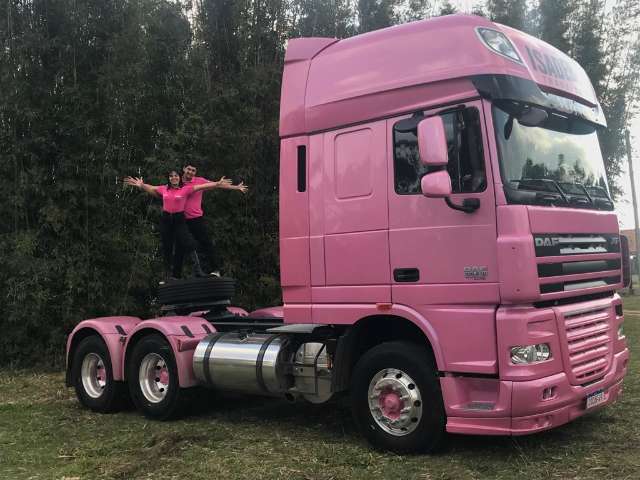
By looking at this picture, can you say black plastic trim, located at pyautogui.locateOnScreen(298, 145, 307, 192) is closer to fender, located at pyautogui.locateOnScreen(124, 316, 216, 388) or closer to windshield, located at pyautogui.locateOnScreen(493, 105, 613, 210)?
windshield, located at pyautogui.locateOnScreen(493, 105, 613, 210)

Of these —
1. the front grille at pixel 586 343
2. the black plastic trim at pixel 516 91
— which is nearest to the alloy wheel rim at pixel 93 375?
the front grille at pixel 586 343

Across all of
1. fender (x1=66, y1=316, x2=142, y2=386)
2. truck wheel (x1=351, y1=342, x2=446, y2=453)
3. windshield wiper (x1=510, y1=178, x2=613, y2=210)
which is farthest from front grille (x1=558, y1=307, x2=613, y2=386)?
fender (x1=66, y1=316, x2=142, y2=386)

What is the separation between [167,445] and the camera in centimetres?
541

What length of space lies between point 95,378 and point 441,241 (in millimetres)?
4524

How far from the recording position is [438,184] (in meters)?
4.42

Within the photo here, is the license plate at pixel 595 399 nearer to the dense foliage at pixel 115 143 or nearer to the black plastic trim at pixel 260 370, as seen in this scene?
the black plastic trim at pixel 260 370

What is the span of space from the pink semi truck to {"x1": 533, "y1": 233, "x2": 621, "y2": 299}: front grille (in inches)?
0.6

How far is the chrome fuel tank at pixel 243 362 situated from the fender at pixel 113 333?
46.6 inches

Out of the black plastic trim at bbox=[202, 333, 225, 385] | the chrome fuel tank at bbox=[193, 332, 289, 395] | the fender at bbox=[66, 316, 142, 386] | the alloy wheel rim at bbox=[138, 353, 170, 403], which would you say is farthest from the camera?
the fender at bbox=[66, 316, 142, 386]

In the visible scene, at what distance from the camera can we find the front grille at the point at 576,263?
4.45 meters

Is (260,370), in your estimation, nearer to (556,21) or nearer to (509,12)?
(509,12)

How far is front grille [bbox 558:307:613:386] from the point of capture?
4.61 m

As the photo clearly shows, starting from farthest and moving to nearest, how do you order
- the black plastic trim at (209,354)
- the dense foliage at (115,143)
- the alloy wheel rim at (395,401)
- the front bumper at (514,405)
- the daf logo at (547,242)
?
1. the dense foliage at (115,143)
2. the black plastic trim at (209,354)
3. the alloy wheel rim at (395,401)
4. the daf logo at (547,242)
5. the front bumper at (514,405)

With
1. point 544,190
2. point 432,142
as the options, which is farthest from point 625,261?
point 432,142
